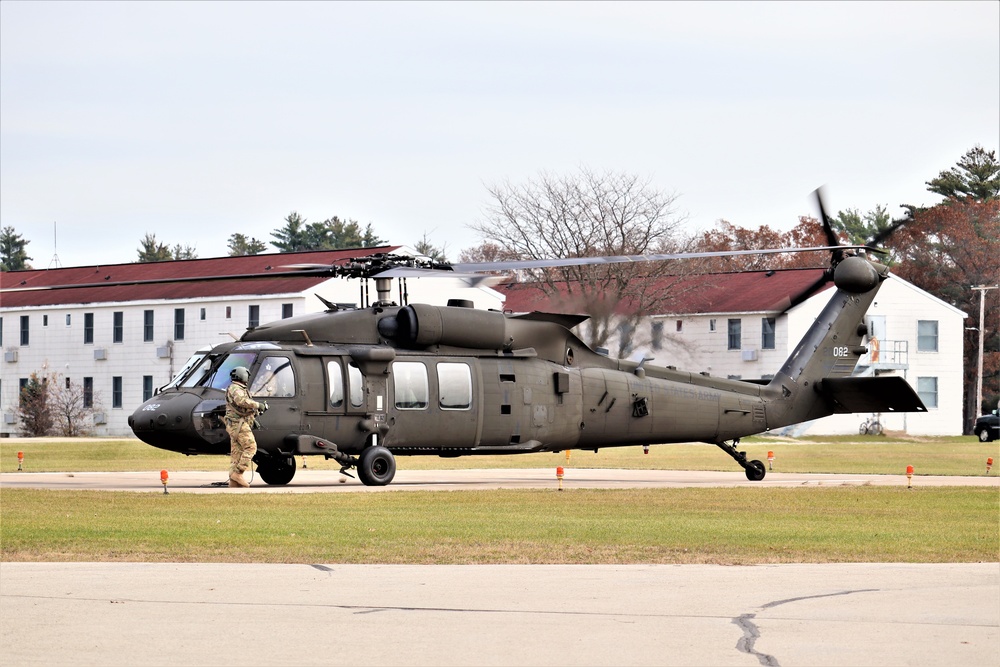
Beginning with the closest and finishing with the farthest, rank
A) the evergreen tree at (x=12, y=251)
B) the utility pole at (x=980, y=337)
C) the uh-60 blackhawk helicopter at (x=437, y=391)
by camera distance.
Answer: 1. the uh-60 blackhawk helicopter at (x=437, y=391)
2. the utility pole at (x=980, y=337)
3. the evergreen tree at (x=12, y=251)

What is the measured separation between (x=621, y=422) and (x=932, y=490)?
6.30 meters

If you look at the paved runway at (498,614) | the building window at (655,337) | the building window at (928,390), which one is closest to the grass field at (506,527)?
the paved runway at (498,614)

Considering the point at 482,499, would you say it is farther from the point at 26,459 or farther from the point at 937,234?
the point at 937,234

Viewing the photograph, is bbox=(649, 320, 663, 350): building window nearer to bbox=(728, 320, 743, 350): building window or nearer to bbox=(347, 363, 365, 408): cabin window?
bbox=(728, 320, 743, 350): building window

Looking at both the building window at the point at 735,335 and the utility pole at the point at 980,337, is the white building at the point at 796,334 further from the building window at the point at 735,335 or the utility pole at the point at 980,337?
the utility pole at the point at 980,337

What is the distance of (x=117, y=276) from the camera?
74562 mm

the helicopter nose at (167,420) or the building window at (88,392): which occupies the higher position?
the helicopter nose at (167,420)

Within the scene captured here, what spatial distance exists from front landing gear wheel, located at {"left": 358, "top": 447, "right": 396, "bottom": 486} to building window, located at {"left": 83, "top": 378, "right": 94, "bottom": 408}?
4796 cm

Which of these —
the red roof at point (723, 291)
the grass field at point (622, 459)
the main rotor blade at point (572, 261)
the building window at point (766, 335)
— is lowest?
the grass field at point (622, 459)

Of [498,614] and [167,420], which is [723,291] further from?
[498,614]

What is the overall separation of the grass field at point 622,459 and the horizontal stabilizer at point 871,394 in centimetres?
401

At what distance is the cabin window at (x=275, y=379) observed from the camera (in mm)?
25219

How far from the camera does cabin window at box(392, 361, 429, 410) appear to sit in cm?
2675

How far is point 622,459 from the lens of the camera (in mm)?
46656
